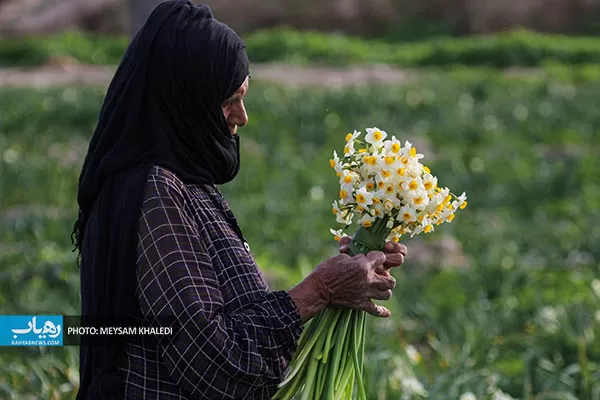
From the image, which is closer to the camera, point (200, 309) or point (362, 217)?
point (200, 309)

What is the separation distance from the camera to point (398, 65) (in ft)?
49.5

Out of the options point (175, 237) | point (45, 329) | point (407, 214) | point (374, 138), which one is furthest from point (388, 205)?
point (45, 329)

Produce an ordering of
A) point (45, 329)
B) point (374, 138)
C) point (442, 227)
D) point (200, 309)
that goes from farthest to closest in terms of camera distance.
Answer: point (442, 227) < point (45, 329) < point (374, 138) < point (200, 309)

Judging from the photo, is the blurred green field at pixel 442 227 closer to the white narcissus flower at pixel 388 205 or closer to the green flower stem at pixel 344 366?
the green flower stem at pixel 344 366

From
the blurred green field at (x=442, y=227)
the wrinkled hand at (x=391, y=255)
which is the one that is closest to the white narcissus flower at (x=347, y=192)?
the wrinkled hand at (x=391, y=255)

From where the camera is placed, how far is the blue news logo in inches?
122

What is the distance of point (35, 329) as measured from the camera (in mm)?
3160

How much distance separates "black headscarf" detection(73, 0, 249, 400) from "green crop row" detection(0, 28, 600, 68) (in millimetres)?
12591

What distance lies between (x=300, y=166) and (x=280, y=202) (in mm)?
839

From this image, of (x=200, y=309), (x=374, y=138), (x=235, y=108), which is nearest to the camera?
(x=200, y=309)

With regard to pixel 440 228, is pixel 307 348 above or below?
Result: below

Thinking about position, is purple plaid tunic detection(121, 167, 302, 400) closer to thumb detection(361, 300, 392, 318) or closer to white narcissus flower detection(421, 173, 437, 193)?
thumb detection(361, 300, 392, 318)

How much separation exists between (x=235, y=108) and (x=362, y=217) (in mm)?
341

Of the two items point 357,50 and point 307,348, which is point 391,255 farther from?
point 357,50
